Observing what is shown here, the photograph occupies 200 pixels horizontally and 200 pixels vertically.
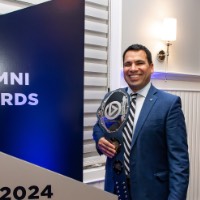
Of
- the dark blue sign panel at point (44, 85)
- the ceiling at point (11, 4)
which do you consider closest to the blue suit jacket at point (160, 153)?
the dark blue sign panel at point (44, 85)

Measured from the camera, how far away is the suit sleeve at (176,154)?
1604 millimetres

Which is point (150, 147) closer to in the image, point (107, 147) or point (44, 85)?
point (107, 147)

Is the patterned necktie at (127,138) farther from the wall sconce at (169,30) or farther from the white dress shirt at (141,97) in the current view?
the wall sconce at (169,30)

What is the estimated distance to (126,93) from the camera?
1658 millimetres

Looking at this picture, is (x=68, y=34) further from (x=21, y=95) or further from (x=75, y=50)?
(x=21, y=95)

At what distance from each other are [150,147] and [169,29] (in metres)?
1.46

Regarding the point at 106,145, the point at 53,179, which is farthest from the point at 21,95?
the point at 106,145

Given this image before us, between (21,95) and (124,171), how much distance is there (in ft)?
2.44

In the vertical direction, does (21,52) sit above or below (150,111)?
above

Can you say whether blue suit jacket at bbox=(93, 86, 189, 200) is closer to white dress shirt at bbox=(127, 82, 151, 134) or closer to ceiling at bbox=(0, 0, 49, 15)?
white dress shirt at bbox=(127, 82, 151, 134)

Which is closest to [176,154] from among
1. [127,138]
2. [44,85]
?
[127,138]

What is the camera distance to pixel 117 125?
1625 millimetres

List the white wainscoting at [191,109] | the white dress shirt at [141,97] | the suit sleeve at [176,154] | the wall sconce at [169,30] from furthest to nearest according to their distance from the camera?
the white wainscoting at [191,109] < the wall sconce at [169,30] < the white dress shirt at [141,97] < the suit sleeve at [176,154]

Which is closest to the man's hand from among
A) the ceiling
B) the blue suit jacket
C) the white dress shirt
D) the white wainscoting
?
the blue suit jacket
